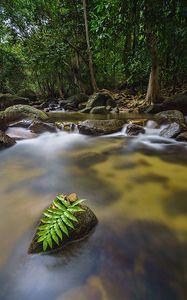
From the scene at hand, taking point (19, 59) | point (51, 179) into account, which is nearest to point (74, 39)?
point (19, 59)

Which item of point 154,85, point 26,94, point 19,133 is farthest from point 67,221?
point 26,94

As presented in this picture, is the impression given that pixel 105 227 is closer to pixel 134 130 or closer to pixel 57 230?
pixel 57 230

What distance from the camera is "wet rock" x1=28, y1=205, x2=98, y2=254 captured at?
2.16m

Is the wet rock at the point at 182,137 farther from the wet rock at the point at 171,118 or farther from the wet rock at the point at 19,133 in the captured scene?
the wet rock at the point at 19,133

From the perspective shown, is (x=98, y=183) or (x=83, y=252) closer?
(x=83, y=252)

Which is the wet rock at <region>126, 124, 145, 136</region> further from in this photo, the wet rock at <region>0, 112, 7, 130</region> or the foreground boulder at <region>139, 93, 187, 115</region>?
the wet rock at <region>0, 112, 7, 130</region>

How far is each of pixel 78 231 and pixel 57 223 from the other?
10.4 inches

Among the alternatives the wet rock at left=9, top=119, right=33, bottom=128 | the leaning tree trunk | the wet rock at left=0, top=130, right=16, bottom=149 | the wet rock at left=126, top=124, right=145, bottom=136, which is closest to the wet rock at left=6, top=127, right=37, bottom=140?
the wet rock at left=9, top=119, right=33, bottom=128

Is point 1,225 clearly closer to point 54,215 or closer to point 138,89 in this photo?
point 54,215

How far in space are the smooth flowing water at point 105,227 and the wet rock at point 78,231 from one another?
7cm

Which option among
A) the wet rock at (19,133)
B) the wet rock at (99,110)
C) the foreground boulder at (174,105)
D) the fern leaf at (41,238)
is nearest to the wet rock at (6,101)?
the wet rock at (99,110)

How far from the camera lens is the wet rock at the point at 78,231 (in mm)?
2162

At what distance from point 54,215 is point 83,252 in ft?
1.55

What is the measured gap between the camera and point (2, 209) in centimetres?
295
